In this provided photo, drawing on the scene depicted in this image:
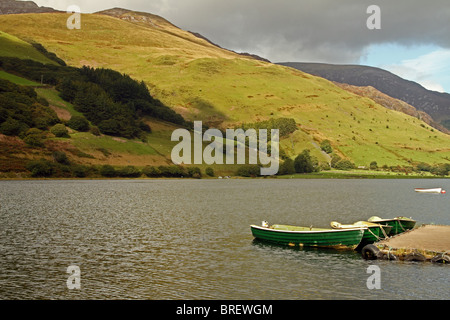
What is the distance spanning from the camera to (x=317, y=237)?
153 feet

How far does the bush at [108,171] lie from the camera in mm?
190375

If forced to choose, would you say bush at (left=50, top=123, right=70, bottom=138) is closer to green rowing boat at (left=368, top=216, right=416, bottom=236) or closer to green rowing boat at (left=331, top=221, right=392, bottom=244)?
green rowing boat at (left=368, top=216, right=416, bottom=236)

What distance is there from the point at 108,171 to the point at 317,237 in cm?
15762

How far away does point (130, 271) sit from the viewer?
3638 centimetres

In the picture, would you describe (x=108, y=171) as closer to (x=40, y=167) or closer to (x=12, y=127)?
(x=40, y=167)

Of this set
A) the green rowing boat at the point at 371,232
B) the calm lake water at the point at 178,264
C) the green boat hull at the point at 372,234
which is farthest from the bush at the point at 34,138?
the green boat hull at the point at 372,234

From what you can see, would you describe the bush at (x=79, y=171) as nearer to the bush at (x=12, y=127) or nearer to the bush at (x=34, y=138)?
the bush at (x=34, y=138)

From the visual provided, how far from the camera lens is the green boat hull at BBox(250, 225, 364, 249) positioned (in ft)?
150

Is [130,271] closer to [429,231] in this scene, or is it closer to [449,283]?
[449,283]

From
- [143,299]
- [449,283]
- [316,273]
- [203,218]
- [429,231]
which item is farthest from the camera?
[203,218]

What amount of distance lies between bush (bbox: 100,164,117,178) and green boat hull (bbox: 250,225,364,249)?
15136 cm

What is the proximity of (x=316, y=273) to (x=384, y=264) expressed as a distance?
773 cm

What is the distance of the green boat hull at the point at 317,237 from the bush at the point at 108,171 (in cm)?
15136
